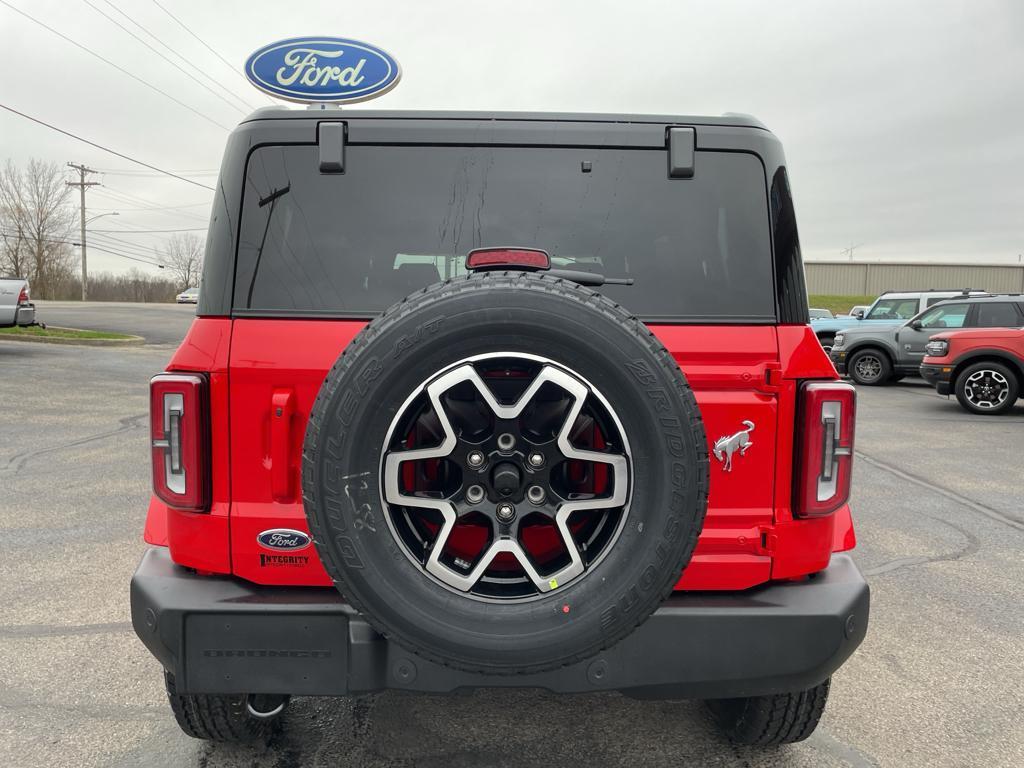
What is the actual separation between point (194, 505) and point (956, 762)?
263 centimetres

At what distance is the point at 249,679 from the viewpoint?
202 cm

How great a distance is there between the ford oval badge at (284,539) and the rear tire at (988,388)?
468 inches

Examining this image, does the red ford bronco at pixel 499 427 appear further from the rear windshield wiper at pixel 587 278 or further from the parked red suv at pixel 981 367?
the parked red suv at pixel 981 367

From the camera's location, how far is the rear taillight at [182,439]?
2.09 metres

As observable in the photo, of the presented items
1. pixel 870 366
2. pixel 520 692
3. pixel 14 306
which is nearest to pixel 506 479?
pixel 520 692

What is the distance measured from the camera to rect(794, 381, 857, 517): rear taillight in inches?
83.5

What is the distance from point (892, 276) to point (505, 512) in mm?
56282

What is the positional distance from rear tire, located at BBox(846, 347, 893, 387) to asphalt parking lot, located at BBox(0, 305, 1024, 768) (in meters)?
9.45

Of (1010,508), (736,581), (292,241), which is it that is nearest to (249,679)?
(292,241)

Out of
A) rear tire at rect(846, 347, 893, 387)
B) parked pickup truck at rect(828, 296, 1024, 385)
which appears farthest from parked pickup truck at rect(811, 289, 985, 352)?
parked pickup truck at rect(828, 296, 1024, 385)

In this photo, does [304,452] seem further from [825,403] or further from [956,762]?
[956,762]

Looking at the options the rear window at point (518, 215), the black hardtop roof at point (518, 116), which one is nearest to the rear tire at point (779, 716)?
the rear window at point (518, 215)

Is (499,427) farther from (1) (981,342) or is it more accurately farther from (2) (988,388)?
(2) (988,388)

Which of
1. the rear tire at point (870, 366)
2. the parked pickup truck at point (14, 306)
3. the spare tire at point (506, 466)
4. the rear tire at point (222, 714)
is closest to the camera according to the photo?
the spare tire at point (506, 466)
